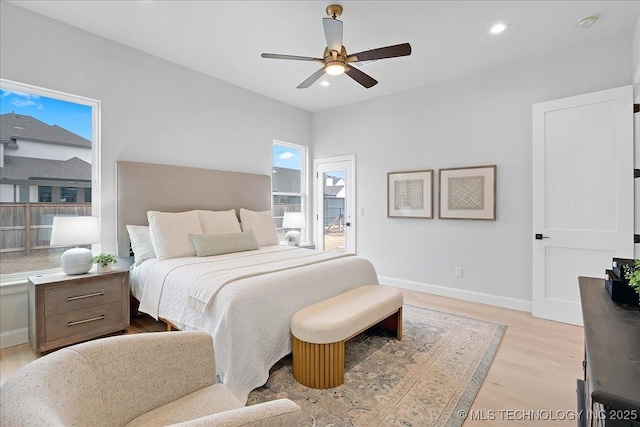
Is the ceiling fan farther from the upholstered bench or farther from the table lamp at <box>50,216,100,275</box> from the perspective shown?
the table lamp at <box>50,216,100,275</box>

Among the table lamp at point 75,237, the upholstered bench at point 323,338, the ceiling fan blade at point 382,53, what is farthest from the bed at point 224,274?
the ceiling fan blade at point 382,53

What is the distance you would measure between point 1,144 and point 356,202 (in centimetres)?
418

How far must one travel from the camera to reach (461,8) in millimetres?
2596

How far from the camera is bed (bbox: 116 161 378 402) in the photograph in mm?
1976

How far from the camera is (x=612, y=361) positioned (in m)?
0.82

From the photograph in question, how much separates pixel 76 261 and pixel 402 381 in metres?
2.84

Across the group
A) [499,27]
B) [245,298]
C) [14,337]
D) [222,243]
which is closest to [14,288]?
[14,337]

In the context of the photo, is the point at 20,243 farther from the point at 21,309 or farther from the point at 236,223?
the point at 236,223

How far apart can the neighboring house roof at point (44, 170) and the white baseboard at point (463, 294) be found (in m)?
4.01

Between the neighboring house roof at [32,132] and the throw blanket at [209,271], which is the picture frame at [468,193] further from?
the neighboring house roof at [32,132]

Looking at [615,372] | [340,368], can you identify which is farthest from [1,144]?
[615,372]

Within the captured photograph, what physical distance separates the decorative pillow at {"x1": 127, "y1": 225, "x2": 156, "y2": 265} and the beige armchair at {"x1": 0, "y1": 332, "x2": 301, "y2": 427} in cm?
215

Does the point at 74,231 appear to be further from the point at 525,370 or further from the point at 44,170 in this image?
the point at 525,370

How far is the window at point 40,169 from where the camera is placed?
2.70 metres
